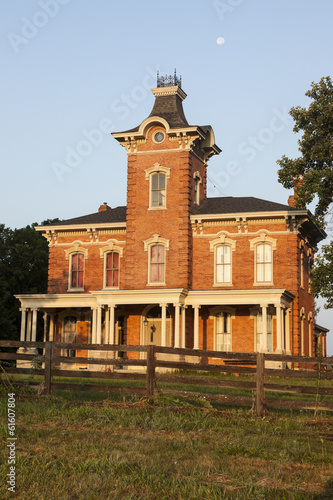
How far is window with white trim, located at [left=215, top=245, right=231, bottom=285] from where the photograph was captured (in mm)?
31656

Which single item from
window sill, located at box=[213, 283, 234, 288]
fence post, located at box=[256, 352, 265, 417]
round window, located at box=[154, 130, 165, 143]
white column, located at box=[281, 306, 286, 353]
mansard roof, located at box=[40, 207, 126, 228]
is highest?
round window, located at box=[154, 130, 165, 143]

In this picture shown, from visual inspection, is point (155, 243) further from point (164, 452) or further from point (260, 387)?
point (164, 452)

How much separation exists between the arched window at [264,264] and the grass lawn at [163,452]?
19.6 m

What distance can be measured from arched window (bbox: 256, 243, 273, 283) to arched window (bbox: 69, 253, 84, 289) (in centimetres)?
988

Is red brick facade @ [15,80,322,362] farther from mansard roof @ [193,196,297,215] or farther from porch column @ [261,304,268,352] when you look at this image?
porch column @ [261,304,268,352]

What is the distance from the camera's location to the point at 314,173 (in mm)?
29250

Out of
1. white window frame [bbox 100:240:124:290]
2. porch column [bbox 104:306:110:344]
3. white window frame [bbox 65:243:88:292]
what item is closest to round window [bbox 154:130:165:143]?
white window frame [bbox 100:240:124:290]

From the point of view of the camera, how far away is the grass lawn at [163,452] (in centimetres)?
669

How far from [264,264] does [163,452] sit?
23472 mm

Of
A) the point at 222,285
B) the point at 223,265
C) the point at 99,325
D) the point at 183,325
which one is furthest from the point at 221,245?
the point at 99,325

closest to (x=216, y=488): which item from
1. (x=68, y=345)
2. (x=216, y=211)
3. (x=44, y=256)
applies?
(x=68, y=345)

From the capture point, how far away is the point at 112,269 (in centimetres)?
3409

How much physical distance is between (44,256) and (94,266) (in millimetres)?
15473

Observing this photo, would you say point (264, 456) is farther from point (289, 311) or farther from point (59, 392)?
point (289, 311)
